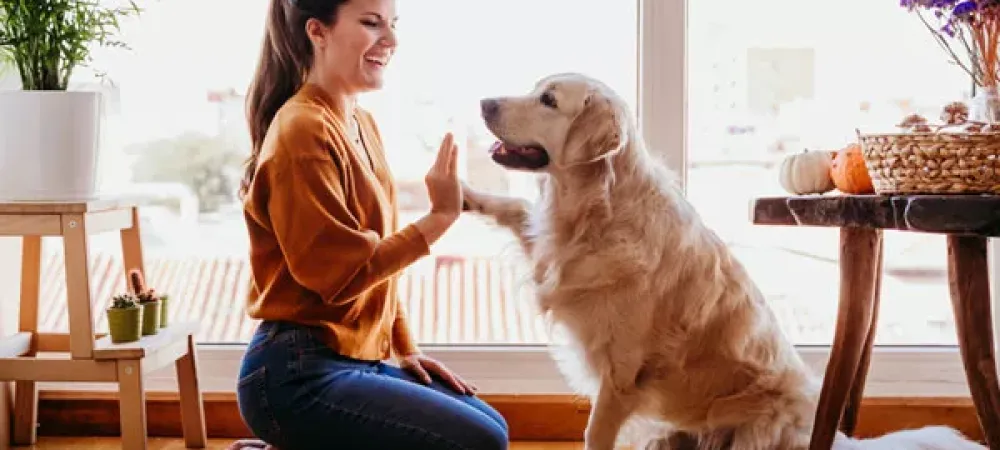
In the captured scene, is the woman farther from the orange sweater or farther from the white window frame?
the white window frame

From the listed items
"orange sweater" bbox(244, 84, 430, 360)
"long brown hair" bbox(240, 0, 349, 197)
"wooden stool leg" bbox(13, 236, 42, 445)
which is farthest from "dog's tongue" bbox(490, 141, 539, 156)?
"wooden stool leg" bbox(13, 236, 42, 445)

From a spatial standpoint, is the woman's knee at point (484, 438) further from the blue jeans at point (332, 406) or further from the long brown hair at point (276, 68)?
the long brown hair at point (276, 68)

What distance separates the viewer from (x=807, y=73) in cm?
253

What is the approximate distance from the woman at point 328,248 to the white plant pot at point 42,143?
1.49ft

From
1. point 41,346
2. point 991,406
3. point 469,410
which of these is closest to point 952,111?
point 991,406

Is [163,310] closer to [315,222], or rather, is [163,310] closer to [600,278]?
[315,222]

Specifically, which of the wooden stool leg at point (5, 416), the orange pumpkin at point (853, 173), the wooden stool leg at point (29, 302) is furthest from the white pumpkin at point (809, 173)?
the wooden stool leg at point (5, 416)

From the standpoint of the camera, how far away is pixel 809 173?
1.94m

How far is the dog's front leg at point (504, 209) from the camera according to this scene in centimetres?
199

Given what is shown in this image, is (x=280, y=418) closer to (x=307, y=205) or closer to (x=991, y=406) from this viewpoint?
(x=307, y=205)

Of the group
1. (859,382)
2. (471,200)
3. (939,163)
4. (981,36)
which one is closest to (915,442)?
(859,382)

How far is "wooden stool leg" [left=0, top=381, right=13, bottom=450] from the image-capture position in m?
2.40

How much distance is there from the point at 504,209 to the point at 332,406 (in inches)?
21.6

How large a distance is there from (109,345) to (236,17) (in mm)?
945
